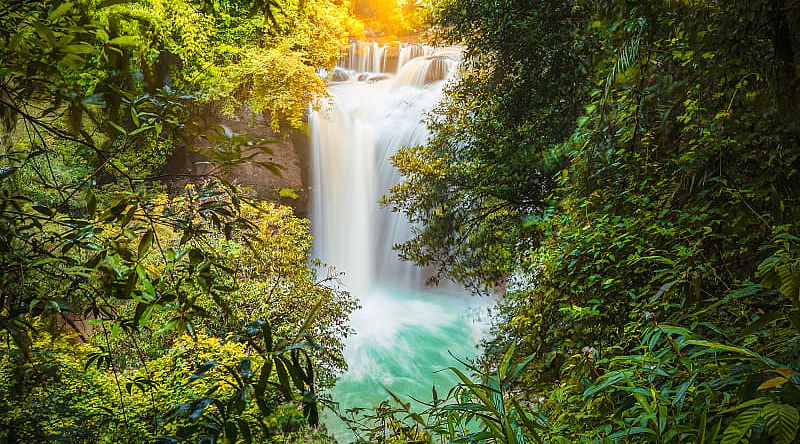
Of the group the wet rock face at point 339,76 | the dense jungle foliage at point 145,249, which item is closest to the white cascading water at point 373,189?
the wet rock face at point 339,76

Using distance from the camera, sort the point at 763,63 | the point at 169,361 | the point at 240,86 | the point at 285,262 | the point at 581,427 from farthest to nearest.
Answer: the point at 240,86 < the point at 285,262 < the point at 169,361 < the point at 763,63 < the point at 581,427

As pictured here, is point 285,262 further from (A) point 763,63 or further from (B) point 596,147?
(A) point 763,63

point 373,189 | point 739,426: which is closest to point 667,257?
point 739,426

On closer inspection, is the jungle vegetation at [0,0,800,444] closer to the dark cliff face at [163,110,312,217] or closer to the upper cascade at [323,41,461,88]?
the dark cliff face at [163,110,312,217]

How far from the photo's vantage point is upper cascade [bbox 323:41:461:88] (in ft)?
37.9

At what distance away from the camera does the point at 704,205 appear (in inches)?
71.1

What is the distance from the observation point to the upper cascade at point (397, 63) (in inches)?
454

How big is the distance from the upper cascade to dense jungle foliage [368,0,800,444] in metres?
7.72

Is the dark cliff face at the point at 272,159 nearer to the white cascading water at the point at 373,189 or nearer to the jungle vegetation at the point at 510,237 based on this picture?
the white cascading water at the point at 373,189

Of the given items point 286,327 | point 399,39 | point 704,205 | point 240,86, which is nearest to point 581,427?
point 704,205

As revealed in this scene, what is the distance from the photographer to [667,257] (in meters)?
1.78

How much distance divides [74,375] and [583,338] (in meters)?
3.13

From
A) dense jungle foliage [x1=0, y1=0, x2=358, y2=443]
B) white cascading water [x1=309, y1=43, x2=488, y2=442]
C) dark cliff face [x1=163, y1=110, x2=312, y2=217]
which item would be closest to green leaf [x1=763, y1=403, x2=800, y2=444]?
Result: dense jungle foliage [x1=0, y1=0, x2=358, y2=443]

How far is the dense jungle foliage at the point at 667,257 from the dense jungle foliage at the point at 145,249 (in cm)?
57
